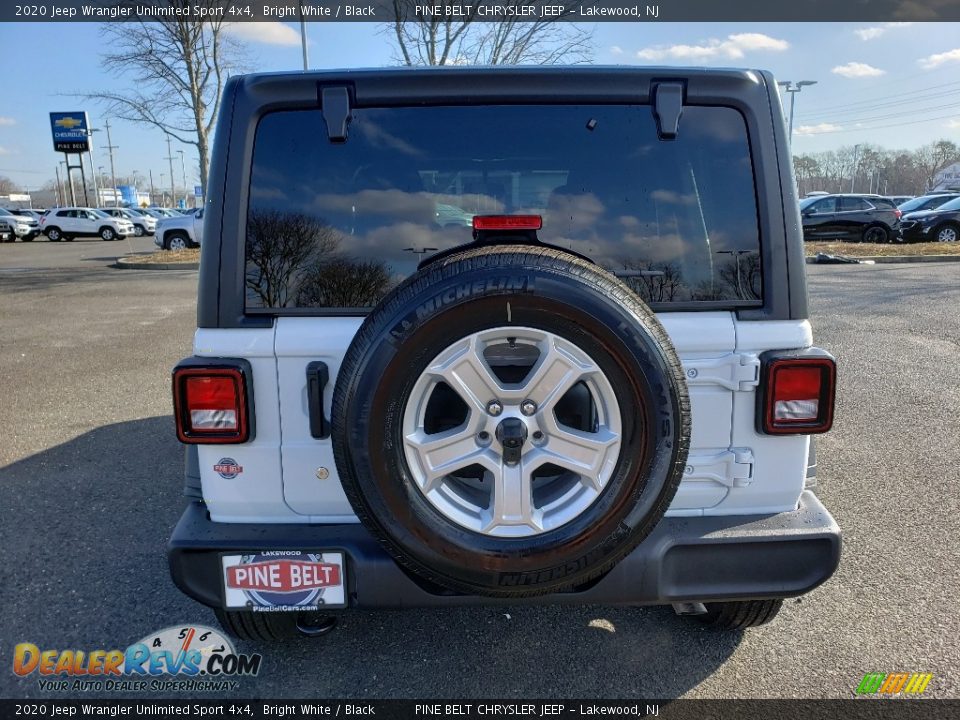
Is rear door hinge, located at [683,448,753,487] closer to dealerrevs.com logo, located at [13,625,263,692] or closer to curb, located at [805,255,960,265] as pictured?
dealerrevs.com logo, located at [13,625,263,692]

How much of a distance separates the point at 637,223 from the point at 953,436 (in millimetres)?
4039

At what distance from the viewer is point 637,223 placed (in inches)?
85.2

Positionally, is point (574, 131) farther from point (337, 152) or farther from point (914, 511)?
point (914, 511)

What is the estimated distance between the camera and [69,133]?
46.2 meters

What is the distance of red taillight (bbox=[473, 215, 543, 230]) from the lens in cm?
207

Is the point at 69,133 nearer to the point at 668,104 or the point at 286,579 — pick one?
the point at 286,579

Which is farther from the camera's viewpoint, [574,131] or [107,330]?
[107,330]

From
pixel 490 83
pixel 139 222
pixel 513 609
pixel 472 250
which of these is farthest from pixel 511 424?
pixel 139 222

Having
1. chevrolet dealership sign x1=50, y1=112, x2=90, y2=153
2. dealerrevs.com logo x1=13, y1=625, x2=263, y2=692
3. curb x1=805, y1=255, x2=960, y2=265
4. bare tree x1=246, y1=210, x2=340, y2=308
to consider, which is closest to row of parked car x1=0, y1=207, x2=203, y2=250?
chevrolet dealership sign x1=50, y1=112, x2=90, y2=153

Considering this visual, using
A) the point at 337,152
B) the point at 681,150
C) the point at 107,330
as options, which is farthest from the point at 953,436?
the point at 107,330

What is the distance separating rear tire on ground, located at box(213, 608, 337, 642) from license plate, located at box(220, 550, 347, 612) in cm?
31

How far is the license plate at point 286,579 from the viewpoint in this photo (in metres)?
2.10

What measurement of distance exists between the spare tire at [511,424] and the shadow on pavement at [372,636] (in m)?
0.71

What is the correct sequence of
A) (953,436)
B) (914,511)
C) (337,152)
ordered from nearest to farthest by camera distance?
(337,152) → (914,511) → (953,436)
